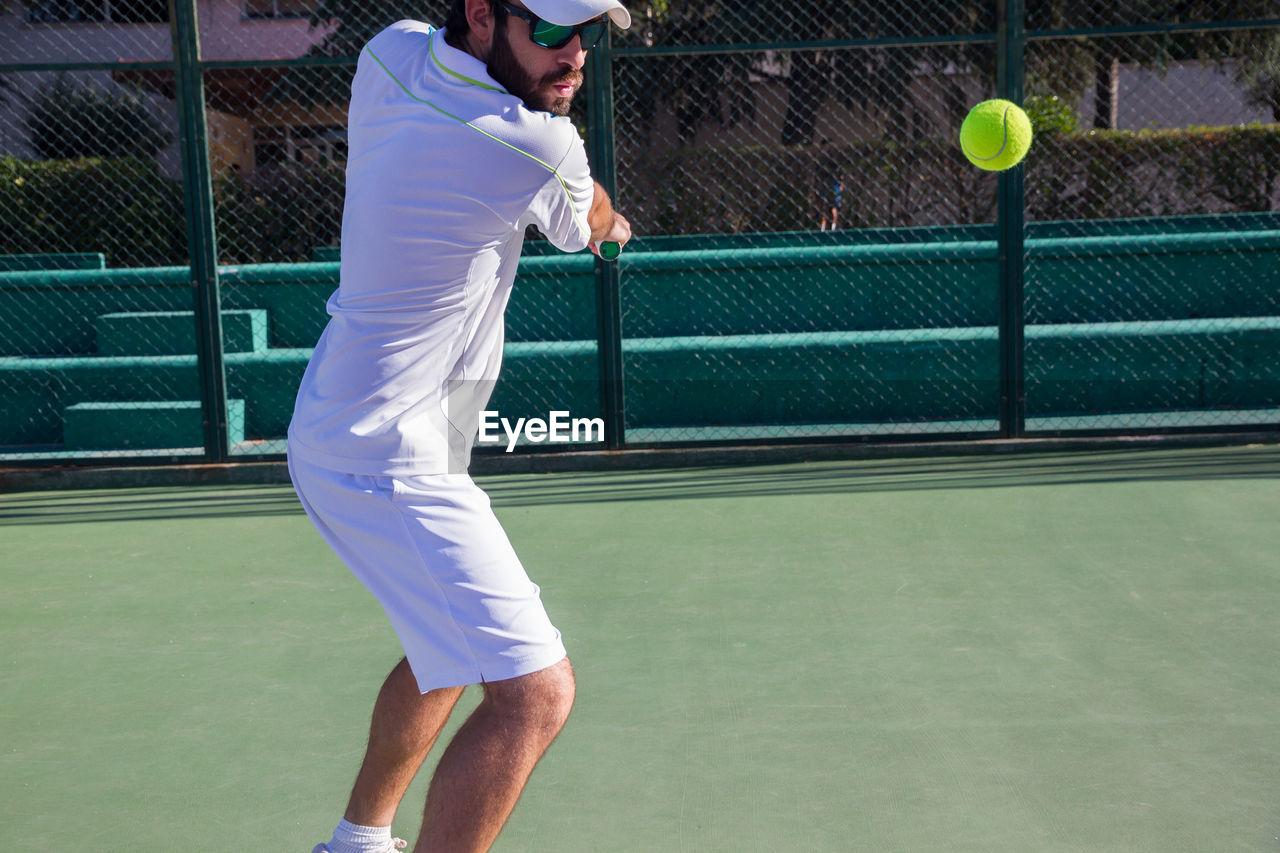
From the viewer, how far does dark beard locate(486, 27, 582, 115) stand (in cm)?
187

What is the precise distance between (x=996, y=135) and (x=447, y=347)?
2.91 m

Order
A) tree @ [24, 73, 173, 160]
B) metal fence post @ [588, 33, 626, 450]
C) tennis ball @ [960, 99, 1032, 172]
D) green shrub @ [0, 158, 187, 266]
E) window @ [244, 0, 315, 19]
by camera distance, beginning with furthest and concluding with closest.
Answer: window @ [244, 0, 315, 19]
tree @ [24, 73, 173, 160]
green shrub @ [0, 158, 187, 266]
metal fence post @ [588, 33, 626, 450]
tennis ball @ [960, 99, 1032, 172]

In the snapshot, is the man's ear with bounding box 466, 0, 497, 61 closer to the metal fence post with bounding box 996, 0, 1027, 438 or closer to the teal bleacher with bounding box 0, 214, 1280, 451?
the metal fence post with bounding box 996, 0, 1027, 438

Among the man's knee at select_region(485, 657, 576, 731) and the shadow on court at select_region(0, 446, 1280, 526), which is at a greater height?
the man's knee at select_region(485, 657, 576, 731)

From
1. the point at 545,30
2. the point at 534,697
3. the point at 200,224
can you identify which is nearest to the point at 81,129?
the point at 200,224

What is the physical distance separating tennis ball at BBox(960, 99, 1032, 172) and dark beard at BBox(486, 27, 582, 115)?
109 inches

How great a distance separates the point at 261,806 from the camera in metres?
2.62

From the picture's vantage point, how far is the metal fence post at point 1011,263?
6238mm

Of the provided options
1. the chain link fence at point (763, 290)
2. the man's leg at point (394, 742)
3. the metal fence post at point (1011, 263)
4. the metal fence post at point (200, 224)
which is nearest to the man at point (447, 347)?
the man's leg at point (394, 742)

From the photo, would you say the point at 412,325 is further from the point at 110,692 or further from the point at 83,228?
the point at 83,228

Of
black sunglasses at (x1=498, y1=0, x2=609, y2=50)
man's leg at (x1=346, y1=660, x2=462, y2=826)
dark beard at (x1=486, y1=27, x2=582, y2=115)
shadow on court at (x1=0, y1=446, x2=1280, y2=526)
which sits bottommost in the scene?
shadow on court at (x1=0, y1=446, x2=1280, y2=526)

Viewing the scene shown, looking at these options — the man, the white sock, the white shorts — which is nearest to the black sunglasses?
the man

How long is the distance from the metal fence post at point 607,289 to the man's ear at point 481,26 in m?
4.20

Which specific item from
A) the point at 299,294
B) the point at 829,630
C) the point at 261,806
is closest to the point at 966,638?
the point at 829,630
